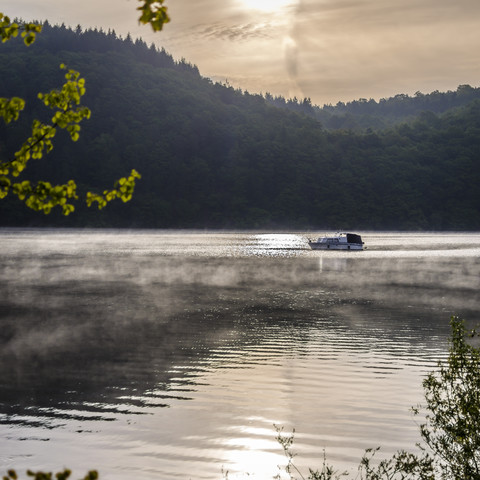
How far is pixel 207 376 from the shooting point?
87.8 ft

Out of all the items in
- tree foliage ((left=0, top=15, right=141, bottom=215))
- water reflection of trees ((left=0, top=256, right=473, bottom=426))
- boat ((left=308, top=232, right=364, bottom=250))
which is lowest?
water reflection of trees ((left=0, top=256, right=473, bottom=426))

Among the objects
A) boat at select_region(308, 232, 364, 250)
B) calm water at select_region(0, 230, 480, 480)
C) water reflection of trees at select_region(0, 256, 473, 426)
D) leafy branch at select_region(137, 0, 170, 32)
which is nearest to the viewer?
leafy branch at select_region(137, 0, 170, 32)

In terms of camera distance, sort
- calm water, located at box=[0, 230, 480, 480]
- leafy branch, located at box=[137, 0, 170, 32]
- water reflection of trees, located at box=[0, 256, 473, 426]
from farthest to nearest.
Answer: water reflection of trees, located at box=[0, 256, 473, 426]
calm water, located at box=[0, 230, 480, 480]
leafy branch, located at box=[137, 0, 170, 32]

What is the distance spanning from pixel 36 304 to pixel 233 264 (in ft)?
201

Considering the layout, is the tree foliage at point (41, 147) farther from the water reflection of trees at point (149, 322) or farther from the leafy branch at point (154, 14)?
the water reflection of trees at point (149, 322)

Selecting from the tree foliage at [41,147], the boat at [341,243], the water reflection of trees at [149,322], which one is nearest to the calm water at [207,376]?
the water reflection of trees at [149,322]

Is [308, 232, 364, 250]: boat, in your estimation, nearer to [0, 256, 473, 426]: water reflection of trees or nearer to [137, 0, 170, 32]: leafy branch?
[0, 256, 473, 426]: water reflection of trees

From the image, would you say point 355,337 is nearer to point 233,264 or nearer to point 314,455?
point 314,455

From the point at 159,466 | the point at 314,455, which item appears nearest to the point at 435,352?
the point at 314,455

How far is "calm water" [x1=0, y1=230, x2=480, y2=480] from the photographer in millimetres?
17844

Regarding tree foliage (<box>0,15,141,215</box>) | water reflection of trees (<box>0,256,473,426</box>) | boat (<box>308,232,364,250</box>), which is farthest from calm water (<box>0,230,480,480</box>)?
boat (<box>308,232,364,250</box>)

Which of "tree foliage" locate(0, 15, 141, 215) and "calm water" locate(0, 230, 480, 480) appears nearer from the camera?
"tree foliage" locate(0, 15, 141, 215)

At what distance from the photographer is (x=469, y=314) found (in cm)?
4938

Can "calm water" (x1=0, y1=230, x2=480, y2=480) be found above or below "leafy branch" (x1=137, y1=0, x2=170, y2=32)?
below
